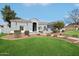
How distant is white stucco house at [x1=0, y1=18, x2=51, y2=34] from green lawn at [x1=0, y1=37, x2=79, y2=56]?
118mm

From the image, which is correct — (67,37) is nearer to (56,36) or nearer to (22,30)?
(56,36)

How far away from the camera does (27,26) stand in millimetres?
5453

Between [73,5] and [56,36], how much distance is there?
18.3 inches

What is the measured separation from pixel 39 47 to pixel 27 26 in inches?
12.4

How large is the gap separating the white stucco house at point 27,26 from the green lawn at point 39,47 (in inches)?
4.6

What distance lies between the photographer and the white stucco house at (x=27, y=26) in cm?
543

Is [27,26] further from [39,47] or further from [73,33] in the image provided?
[73,33]

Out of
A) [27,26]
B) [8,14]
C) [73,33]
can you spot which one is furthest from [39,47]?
[8,14]

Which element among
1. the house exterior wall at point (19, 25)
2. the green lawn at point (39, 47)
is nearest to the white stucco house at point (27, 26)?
the house exterior wall at point (19, 25)

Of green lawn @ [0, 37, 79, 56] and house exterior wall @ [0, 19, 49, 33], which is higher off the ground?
house exterior wall @ [0, 19, 49, 33]

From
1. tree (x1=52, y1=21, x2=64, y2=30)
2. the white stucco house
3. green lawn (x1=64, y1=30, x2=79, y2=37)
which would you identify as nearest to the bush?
the white stucco house

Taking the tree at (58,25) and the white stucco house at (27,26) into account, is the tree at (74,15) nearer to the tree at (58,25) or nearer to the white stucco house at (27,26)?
the tree at (58,25)

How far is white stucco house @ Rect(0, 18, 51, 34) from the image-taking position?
543cm

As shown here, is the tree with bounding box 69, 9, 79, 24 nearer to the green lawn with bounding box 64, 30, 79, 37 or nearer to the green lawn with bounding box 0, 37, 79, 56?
the green lawn with bounding box 64, 30, 79, 37
